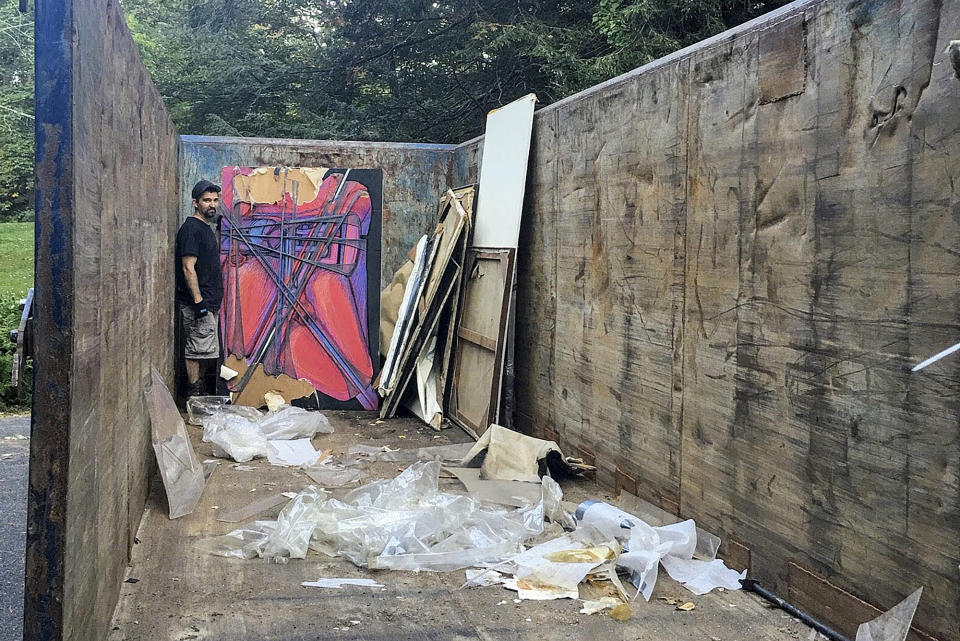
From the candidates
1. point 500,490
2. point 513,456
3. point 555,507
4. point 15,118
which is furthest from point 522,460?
point 15,118

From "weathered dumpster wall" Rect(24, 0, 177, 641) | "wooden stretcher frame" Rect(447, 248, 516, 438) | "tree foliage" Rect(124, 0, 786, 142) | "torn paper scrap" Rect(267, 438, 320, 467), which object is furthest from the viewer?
"tree foliage" Rect(124, 0, 786, 142)

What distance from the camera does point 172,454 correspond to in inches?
180

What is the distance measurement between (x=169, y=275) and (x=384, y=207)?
2.20 metres

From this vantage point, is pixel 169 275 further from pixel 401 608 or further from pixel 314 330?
pixel 401 608

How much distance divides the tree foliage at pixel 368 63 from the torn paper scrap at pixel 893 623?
9573mm

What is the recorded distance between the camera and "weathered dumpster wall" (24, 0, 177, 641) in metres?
2.11

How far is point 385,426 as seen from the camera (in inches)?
274

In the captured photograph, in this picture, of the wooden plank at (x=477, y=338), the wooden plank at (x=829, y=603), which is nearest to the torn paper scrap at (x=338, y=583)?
the wooden plank at (x=829, y=603)

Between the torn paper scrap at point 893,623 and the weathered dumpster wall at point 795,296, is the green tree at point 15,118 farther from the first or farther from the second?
the torn paper scrap at point 893,623

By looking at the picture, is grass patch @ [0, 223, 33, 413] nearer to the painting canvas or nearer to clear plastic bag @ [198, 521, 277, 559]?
clear plastic bag @ [198, 521, 277, 559]

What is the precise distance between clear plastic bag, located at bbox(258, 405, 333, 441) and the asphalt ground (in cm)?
160

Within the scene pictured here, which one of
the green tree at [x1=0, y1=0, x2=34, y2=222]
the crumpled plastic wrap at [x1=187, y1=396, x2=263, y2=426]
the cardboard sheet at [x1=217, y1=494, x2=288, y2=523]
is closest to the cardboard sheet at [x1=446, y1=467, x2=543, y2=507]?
the cardboard sheet at [x1=217, y1=494, x2=288, y2=523]

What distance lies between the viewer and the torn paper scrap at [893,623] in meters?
2.67

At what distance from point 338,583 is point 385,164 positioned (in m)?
4.86
